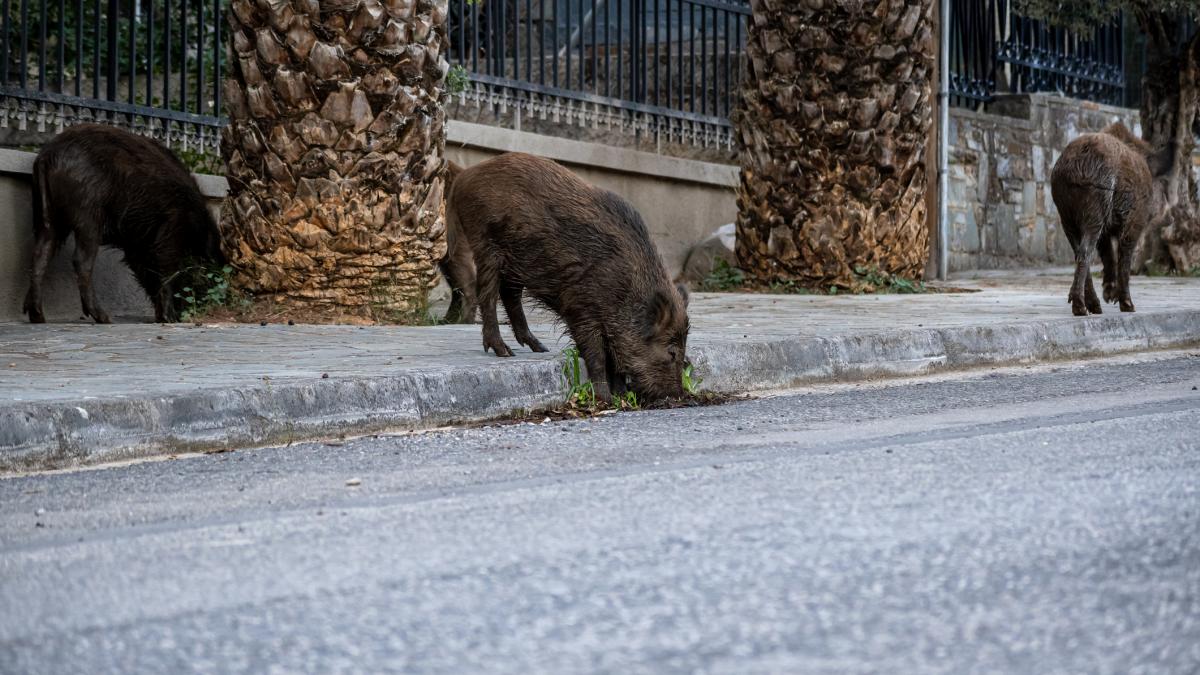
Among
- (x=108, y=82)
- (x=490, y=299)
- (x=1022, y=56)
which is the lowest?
(x=490, y=299)

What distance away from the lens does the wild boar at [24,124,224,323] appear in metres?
9.27

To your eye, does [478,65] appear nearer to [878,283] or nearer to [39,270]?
[878,283]

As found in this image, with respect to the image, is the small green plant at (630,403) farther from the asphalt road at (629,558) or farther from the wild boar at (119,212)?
the wild boar at (119,212)

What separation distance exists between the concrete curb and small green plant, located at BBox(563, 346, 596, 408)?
1.9 inches

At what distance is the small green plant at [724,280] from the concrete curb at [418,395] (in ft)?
13.8

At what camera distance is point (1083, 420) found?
18.1 feet

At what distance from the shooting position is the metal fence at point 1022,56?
16.6 meters

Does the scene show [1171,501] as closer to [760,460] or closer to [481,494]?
[760,460]

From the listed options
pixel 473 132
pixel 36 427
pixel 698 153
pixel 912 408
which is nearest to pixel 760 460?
pixel 912 408

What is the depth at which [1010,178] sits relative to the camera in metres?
17.3

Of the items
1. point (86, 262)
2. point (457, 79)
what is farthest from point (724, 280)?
point (86, 262)

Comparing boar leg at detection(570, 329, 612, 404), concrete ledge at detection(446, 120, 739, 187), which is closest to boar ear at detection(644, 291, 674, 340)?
boar leg at detection(570, 329, 612, 404)

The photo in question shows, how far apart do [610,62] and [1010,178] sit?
19.1 ft

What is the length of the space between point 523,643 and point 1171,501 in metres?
1.78
